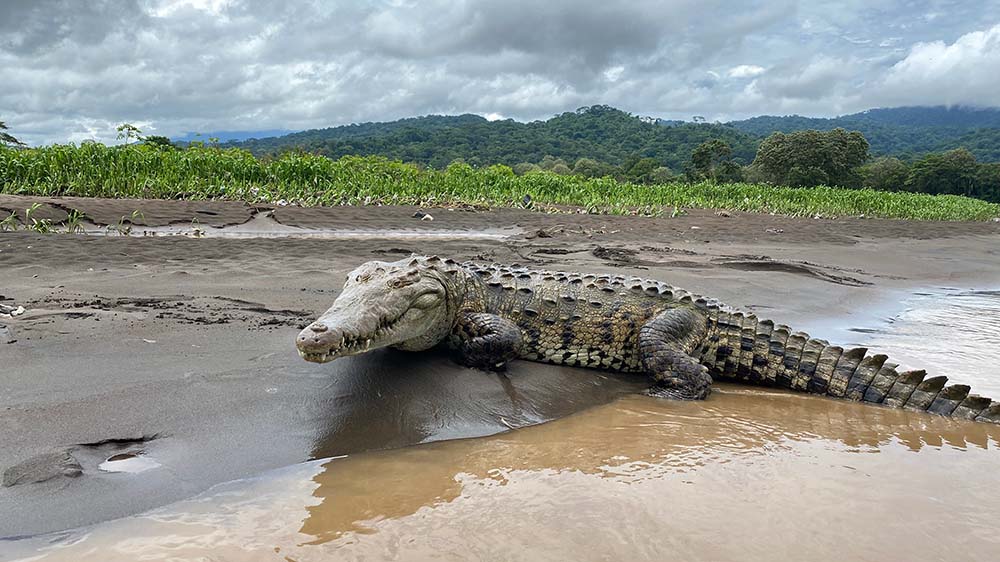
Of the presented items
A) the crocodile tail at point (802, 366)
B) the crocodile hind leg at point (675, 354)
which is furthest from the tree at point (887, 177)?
the crocodile hind leg at point (675, 354)

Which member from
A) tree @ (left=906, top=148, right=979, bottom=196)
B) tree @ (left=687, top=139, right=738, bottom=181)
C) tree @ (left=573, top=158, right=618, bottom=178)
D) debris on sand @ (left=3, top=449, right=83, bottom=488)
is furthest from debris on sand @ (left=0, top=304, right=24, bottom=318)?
tree @ (left=906, top=148, right=979, bottom=196)

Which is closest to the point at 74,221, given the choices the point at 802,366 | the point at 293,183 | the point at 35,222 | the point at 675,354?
the point at 35,222

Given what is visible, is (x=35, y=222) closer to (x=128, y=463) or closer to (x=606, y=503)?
(x=128, y=463)

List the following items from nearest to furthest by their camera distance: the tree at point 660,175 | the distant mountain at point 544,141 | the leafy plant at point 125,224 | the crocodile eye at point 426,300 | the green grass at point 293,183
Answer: the crocodile eye at point 426,300
the leafy plant at point 125,224
the green grass at point 293,183
the tree at point 660,175
the distant mountain at point 544,141

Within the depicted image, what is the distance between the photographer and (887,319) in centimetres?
684

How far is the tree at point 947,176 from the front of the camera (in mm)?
60656

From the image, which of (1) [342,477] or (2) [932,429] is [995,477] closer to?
(2) [932,429]

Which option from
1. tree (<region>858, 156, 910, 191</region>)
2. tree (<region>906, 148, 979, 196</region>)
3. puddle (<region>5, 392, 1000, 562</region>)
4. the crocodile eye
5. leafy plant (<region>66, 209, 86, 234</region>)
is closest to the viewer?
puddle (<region>5, 392, 1000, 562</region>)

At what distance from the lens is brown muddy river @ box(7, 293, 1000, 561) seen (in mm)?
2145

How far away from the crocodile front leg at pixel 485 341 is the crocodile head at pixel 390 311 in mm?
104

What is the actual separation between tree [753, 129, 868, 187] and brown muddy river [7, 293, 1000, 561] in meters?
55.7

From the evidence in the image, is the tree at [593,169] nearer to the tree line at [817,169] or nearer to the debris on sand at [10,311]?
the tree line at [817,169]

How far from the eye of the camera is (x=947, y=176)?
199ft

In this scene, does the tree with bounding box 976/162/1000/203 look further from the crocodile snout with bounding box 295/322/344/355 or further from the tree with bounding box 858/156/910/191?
the crocodile snout with bounding box 295/322/344/355
